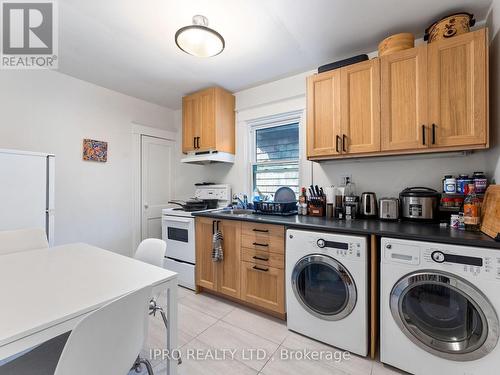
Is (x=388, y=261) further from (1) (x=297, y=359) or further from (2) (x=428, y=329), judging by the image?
(1) (x=297, y=359)

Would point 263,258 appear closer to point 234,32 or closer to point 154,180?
point 234,32

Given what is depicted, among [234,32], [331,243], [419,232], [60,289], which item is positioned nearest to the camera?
[60,289]

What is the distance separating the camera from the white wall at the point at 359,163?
163 centimetres

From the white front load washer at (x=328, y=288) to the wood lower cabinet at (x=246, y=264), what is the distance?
0.49ft

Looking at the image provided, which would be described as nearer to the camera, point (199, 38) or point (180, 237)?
point (199, 38)

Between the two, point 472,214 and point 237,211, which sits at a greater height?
point 472,214

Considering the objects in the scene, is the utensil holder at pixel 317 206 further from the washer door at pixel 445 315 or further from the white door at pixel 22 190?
the white door at pixel 22 190

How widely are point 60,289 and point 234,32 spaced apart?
6.93 feet

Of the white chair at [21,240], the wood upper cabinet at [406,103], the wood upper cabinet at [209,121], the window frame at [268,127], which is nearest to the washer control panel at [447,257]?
the wood upper cabinet at [406,103]

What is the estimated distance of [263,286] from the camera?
6.89 feet

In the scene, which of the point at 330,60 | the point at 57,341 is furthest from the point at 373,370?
the point at 330,60

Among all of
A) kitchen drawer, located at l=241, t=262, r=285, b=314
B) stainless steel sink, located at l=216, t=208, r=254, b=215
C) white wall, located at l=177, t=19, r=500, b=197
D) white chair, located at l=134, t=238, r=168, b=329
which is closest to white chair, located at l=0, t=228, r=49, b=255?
white chair, located at l=134, t=238, r=168, b=329

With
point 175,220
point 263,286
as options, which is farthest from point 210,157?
point 263,286

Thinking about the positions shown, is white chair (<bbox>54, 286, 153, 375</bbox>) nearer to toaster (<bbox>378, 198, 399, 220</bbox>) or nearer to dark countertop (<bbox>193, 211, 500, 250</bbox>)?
dark countertop (<bbox>193, 211, 500, 250</bbox>)
